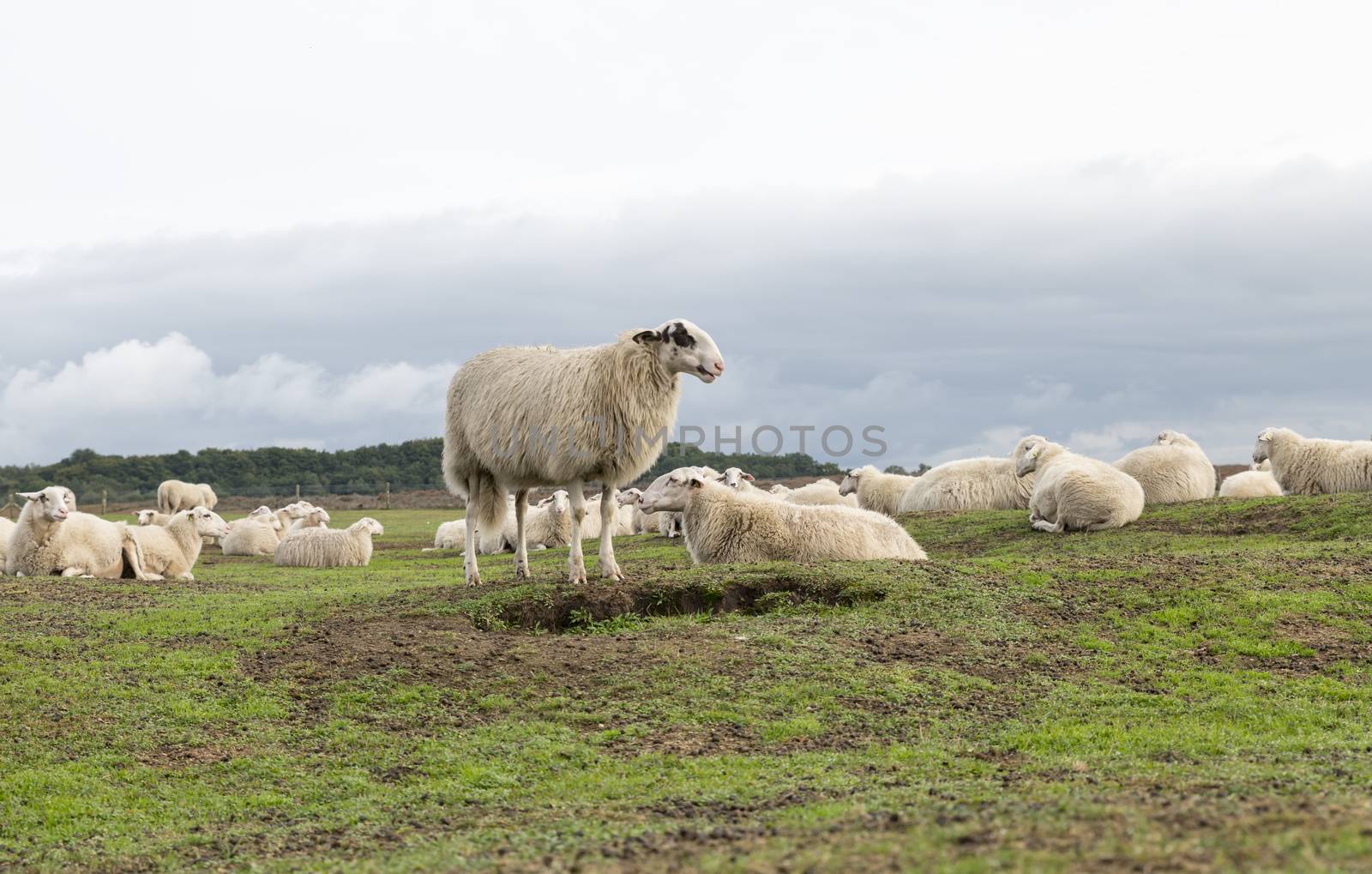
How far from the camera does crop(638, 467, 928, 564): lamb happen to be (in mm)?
14617

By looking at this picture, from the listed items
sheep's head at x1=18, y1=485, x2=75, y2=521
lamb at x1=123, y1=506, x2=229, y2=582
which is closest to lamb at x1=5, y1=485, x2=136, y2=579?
sheep's head at x1=18, y1=485, x2=75, y2=521

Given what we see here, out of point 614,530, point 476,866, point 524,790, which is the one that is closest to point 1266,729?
point 524,790

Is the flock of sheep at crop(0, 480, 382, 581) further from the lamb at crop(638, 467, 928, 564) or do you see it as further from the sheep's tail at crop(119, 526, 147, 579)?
the lamb at crop(638, 467, 928, 564)

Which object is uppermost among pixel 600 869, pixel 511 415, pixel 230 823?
pixel 511 415

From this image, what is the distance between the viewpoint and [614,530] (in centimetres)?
3145

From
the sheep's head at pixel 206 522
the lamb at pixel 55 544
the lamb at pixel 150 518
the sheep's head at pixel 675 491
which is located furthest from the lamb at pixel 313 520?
the sheep's head at pixel 675 491

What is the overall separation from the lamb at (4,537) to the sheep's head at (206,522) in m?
2.90

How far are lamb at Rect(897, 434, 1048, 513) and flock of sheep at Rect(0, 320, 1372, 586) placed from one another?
0.04 metres

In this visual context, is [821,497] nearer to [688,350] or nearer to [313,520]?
[313,520]

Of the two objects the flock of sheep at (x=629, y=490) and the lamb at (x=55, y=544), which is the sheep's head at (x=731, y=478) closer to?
the flock of sheep at (x=629, y=490)

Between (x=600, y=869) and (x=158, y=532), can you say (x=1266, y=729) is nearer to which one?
(x=600, y=869)

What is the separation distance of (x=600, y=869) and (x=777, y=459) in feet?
234

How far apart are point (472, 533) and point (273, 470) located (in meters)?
69.8

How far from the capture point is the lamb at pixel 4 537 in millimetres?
19531
